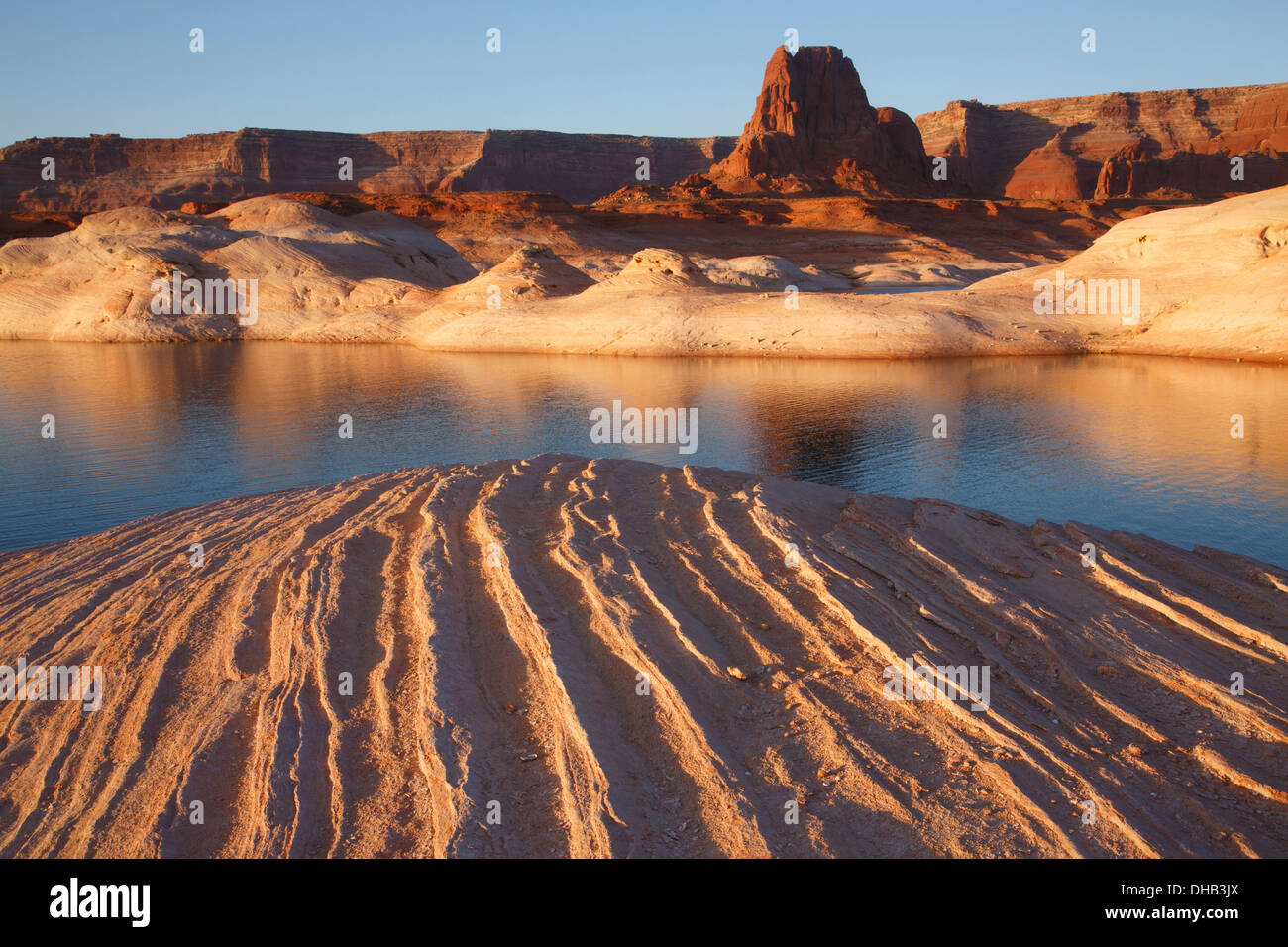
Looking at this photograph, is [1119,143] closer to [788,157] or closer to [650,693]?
[788,157]

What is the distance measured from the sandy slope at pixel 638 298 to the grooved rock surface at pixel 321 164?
65303 mm

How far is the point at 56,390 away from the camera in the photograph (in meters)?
21.4

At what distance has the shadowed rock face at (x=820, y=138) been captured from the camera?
98.5 metres

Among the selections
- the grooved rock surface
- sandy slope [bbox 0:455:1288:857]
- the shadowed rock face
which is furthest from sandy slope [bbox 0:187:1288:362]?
the grooved rock surface

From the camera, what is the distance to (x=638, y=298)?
28594mm

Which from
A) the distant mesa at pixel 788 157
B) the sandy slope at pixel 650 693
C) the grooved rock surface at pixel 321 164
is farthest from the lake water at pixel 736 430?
the grooved rock surface at pixel 321 164

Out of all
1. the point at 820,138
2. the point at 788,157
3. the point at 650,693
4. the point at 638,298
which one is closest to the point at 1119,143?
the point at 820,138

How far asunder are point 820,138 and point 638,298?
3380 inches

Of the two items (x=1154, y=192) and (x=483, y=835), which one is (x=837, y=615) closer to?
(x=483, y=835)

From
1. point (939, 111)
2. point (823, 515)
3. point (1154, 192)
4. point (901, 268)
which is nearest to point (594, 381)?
point (823, 515)

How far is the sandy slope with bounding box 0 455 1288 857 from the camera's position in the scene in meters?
4.42

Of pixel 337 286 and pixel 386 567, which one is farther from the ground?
pixel 337 286

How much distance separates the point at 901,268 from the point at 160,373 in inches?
1607

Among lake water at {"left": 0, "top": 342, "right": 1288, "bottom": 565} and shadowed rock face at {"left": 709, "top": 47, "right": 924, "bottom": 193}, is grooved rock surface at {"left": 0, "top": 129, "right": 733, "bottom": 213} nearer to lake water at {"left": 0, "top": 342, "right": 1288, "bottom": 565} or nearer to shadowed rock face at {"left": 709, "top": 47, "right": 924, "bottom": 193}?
shadowed rock face at {"left": 709, "top": 47, "right": 924, "bottom": 193}
